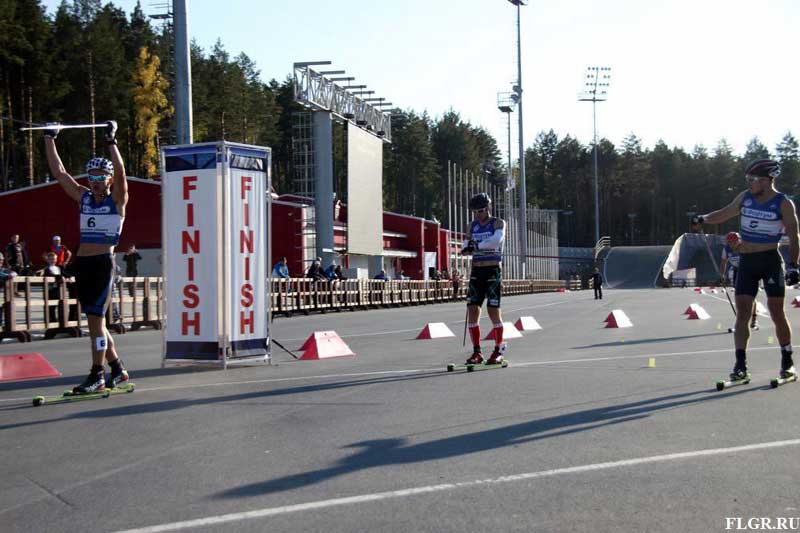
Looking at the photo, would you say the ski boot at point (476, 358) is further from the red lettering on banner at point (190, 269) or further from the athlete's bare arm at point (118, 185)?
the athlete's bare arm at point (118, 185)

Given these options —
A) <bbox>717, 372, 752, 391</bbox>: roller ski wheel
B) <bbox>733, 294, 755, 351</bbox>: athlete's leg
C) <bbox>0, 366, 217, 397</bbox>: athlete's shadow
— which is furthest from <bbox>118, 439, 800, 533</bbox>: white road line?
<bbox>0, 366, 217, 397</bbox>: athlete's shadow

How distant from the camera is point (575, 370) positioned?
993 cm

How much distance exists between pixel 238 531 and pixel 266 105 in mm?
89308

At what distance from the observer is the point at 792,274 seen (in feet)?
26.9

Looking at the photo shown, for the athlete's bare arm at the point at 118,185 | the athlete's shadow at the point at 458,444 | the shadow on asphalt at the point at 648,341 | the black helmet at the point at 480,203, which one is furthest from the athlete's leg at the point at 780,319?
the athlete's bare arm at the point at 118,185

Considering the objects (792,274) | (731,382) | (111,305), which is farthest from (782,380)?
(111,305)

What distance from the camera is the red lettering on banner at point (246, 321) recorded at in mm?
10750

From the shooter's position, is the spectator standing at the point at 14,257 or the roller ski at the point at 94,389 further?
the spectator standing at the point at 14,257

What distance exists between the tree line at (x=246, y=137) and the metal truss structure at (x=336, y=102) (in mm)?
Result: 6315

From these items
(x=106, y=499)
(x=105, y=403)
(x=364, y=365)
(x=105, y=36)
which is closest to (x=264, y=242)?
(x=364, y=365)

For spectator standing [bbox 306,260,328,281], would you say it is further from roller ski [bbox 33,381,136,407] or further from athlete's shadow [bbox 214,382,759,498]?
athlete's shadow [bbox 214,382,759,498]

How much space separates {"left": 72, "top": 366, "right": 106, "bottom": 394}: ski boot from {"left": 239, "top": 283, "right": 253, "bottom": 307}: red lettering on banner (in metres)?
2.82

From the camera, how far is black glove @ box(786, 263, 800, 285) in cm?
803

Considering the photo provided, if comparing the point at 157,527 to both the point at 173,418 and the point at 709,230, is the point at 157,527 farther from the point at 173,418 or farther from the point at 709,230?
the point at 709,230
